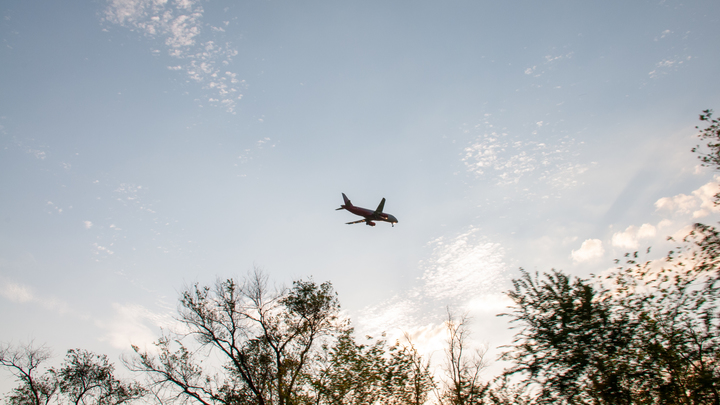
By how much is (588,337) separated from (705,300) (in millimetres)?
4015

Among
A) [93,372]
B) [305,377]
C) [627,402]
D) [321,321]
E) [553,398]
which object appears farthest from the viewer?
[93,372]

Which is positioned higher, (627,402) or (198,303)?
(198,303)

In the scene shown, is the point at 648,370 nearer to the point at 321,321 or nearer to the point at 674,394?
the point at 674,394

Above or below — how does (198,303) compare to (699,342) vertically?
above

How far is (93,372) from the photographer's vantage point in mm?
34000

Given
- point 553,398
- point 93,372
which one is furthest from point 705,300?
point 93,372

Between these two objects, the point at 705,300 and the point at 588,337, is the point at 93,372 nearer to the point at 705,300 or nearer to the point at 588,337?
the point at 588,337

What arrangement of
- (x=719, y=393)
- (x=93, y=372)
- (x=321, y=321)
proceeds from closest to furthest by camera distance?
1. (x=719, y=393)
2. (x=321, y=321)
3. (x=93, y=372)

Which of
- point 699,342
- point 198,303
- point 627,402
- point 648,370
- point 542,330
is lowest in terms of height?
point 627,402

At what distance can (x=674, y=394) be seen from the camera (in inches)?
443

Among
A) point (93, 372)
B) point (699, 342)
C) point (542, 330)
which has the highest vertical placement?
point (93, 372)

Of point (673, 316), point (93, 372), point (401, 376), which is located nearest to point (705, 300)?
point (673, 316)

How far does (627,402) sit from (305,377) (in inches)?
726

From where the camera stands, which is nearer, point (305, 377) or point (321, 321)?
point (305, 377)
